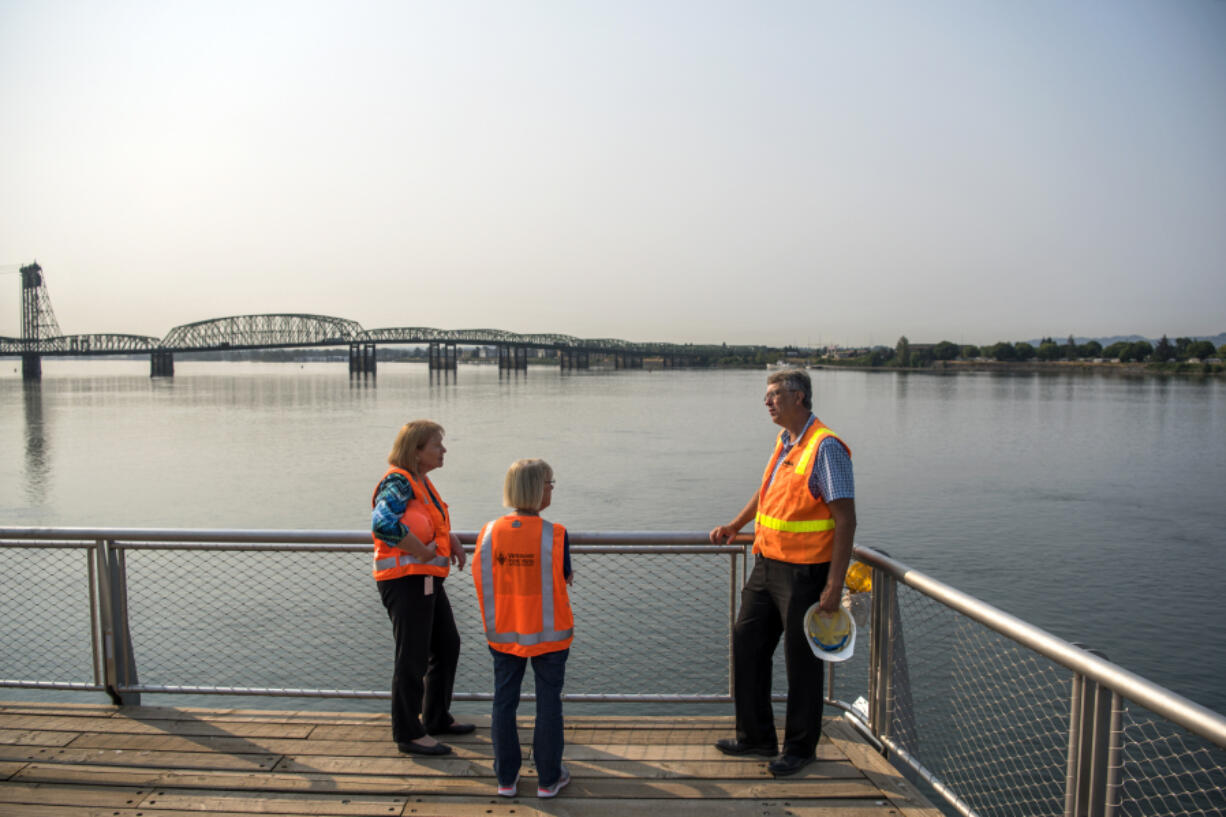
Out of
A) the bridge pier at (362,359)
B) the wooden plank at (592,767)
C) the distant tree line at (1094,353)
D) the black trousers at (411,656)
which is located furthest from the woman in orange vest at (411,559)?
the distant tree line at (1094,353)

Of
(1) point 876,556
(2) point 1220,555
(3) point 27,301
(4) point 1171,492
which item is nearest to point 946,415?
(4) point 1171,492

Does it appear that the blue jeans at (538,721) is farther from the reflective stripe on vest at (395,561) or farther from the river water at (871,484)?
the river water at (871,484)

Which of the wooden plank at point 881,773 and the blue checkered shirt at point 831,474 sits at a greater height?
the blue checkered shirt at point 831,474

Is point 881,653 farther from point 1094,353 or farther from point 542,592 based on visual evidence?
point 1094,353

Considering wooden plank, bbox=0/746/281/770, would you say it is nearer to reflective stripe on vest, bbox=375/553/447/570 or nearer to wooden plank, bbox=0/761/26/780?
wooden plank, bbox=0/761/26/780

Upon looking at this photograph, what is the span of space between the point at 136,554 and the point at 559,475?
1521 centimetres

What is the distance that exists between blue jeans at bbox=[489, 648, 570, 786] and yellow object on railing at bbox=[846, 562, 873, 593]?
155 centimetres

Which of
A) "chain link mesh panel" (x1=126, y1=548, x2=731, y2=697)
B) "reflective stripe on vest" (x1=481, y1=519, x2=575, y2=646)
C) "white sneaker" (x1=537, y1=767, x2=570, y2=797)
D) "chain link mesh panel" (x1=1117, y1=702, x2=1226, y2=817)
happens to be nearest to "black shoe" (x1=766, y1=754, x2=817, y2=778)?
"white sneaker" (x1=537, y1=767, x2=570, y2=797)

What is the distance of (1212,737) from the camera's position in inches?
93.0

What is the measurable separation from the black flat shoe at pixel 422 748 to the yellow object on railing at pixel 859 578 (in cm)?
227

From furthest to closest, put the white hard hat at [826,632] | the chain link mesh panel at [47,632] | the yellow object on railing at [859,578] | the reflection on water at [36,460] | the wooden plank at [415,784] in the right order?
the reflection on water at [36,460]
the chain link mesh panel at [47,632]
the yellow object on railing at [859,578]
the white hard hat at [826,632]
the wooden plank at [415,784]

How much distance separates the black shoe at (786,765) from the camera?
411 cm

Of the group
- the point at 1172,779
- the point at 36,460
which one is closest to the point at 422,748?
the point at 1172,779

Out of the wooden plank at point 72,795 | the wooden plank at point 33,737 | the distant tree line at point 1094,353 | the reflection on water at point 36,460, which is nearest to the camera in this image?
the wooden plank at point 72,795
